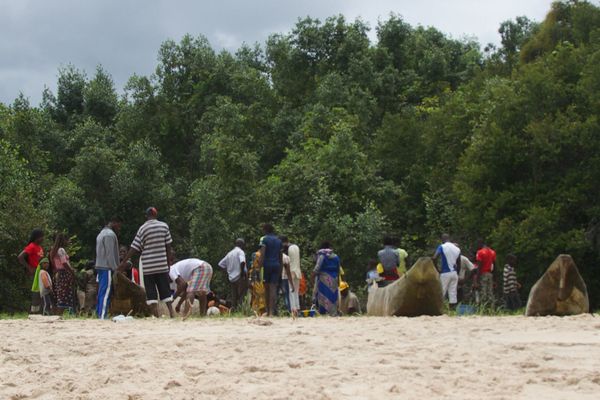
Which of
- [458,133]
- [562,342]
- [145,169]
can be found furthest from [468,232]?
[562,342]

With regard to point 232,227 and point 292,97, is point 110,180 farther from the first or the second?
point 292,97

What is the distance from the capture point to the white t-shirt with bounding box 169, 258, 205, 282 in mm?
15562

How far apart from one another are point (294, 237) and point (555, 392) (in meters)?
28.0

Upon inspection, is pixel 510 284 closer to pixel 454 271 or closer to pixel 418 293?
pixel 454 271

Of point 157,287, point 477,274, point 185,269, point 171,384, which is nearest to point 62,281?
point 185,269

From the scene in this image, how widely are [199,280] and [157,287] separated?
55.0 inches

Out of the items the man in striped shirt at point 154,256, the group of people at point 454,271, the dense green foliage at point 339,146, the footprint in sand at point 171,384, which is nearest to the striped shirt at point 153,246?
the man in striped shirt at point 154,256

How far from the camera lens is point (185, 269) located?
1562 cm

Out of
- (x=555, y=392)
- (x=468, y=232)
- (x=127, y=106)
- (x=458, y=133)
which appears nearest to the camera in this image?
(x=555, y=392)

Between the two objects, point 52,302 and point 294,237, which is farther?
point 294,237

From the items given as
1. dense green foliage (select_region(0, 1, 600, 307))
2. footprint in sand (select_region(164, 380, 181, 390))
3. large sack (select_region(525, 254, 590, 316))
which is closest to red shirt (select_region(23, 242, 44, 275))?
large sack (select_region(525, 254, 590, 316))

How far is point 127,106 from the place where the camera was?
43.2 metres

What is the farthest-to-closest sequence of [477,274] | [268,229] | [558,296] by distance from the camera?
[477,274], [268,229], [558,296]

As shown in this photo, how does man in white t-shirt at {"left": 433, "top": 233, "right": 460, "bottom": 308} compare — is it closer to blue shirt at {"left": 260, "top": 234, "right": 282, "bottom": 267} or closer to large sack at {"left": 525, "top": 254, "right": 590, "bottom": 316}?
blue shirt at {"left": 260, "top": 234, "right": 282, "bottom": 267}
